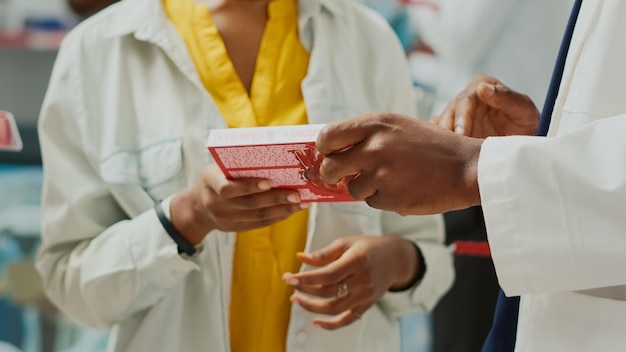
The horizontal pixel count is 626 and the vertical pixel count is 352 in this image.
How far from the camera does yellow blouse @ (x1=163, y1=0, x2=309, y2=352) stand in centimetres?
161

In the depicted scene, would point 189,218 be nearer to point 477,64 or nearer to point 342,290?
point 342,290

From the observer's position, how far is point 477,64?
8.02 ft

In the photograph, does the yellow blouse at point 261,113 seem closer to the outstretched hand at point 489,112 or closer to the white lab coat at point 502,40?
the outstretched hand at point 489,112

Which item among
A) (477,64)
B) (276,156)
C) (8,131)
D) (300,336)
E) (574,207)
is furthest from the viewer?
(477,64)

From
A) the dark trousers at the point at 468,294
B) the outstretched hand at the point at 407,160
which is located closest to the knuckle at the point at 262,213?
the outstretched hand at the point at 407,160

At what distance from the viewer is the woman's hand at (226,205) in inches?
53.3

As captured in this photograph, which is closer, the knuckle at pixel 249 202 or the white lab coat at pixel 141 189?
the knuckle at pixel 249 202

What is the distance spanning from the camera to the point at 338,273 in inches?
61.2

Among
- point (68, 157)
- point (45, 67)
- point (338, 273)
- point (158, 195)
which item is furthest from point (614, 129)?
point (45, 67)

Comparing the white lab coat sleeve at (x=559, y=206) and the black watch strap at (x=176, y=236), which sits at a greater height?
the white lab coat sleeve at (x=559, y=206)

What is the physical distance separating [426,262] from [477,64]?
2.87ft

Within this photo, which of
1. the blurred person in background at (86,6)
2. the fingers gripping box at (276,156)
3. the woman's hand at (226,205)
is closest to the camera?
the fingers gripping box at (276,156)

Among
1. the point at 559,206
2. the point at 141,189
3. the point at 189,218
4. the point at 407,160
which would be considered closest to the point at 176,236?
the point at 189,218

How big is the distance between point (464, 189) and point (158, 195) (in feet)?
2.31
